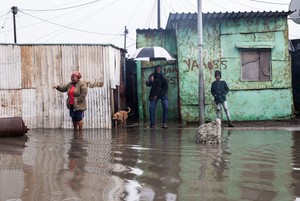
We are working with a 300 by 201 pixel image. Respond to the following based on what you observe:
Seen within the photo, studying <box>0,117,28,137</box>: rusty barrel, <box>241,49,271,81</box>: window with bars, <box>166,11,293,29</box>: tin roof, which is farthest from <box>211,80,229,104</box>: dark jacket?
<box>0,117,28,137</box>: rusty barrel

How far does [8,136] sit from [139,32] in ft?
22.3

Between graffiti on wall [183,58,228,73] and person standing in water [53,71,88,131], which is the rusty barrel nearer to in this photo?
person standing in water [53,71,88,131]

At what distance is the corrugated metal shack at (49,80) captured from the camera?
1017 centimetres

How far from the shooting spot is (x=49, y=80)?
405 inches

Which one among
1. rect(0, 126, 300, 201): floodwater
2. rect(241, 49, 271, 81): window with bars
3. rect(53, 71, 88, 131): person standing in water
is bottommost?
rect(0, 126, 300, 201): floodwater

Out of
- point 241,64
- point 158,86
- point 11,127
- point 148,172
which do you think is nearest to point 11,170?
point 148,172

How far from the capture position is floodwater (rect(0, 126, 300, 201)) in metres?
3.10

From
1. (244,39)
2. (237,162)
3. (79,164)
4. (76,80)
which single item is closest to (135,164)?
(79,164)

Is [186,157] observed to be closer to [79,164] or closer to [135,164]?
[135,164]

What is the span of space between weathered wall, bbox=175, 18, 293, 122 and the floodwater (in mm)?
5790

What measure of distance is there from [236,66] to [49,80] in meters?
5.92

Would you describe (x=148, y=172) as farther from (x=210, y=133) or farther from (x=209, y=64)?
(x=209, y=64)

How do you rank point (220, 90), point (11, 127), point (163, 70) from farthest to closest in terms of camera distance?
point (163, 70) → point (220, 90) → point (11, 127)

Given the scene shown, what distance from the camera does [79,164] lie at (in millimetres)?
4348
